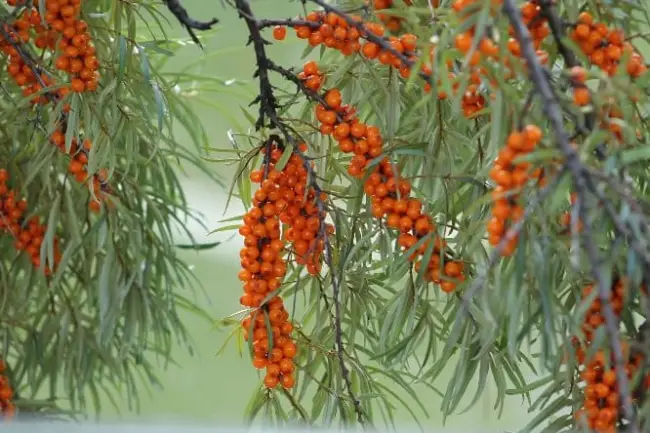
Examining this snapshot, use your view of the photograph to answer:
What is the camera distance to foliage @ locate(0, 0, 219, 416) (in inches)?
30.9

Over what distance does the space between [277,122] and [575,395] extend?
301mm

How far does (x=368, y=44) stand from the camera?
0.67 m

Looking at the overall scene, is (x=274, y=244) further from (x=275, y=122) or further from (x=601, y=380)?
(x=601, y=380)

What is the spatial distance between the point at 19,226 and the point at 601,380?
1.94 feet

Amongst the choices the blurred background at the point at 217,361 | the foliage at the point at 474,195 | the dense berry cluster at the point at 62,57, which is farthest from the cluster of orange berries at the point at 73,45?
the blurred background at the point at 217,361

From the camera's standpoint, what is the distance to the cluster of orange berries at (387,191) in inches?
26.5

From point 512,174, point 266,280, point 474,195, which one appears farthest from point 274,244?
point 512,174

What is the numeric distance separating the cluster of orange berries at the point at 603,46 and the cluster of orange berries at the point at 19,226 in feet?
1.85

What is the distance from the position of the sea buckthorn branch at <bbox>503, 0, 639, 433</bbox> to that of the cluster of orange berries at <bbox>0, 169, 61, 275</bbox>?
23.1 inches

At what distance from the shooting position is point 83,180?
31.9 inches

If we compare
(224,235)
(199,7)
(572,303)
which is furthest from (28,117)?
(199,7)

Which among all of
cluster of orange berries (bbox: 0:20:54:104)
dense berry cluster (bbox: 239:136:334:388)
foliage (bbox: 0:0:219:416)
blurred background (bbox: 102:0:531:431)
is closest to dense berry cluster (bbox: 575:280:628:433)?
dense berry cluster (bbox: 239:136:334:388)

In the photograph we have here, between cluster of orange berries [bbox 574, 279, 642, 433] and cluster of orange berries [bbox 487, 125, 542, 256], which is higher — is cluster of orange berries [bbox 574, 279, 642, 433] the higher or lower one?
the lower one

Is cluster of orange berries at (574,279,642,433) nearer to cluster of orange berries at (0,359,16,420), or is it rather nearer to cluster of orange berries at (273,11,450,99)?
cluster of orange berries at (273,11,450,99)
